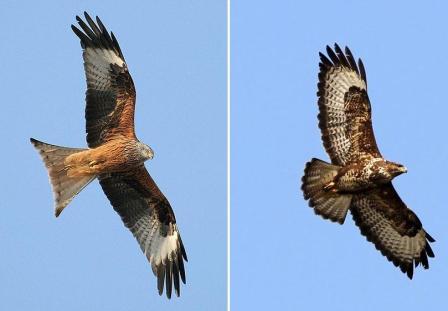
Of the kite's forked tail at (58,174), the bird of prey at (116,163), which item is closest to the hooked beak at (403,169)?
the bird of prey at (116,163)

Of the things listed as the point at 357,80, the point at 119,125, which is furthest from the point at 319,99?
the point at 119,125

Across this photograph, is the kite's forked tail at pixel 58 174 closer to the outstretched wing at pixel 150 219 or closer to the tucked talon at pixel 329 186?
the outstretched wing at pixel 150 219

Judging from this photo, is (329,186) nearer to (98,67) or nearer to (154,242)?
(154,242)

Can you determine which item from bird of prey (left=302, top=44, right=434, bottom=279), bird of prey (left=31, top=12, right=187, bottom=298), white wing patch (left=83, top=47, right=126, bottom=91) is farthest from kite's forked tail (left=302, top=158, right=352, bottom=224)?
white wing patch (left=83, top=47, right=126, bottom=91)

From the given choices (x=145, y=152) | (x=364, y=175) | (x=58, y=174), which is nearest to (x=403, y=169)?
(x=364, y=175)

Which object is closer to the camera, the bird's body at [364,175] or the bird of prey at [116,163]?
the bird of prey at [116,163]

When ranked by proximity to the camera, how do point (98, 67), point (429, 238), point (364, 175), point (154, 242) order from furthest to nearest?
point (429, 238) < point (154, 242) < point (98, 67) < point (364, 175)
